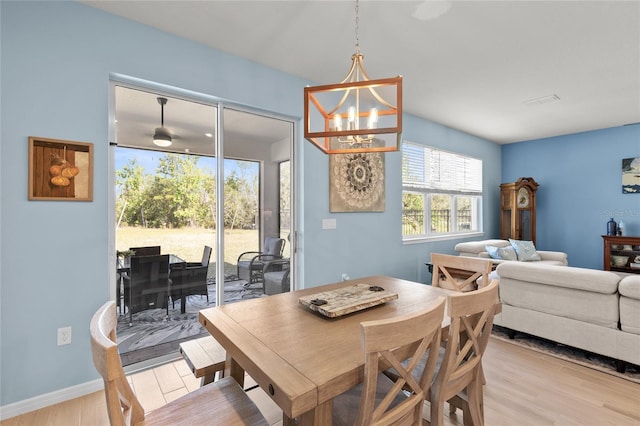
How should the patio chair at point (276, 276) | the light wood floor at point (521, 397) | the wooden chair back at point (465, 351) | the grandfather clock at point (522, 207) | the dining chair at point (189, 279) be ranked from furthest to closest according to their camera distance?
the grandfather clock at point (522, 207), the patio chair at point (276, 276), the dining chair at point (189, 279), the light wood floor at point (521, 397), the wooden chair back at point (465, 351)

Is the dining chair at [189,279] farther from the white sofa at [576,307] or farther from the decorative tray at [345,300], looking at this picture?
the white sofa at [576,307]

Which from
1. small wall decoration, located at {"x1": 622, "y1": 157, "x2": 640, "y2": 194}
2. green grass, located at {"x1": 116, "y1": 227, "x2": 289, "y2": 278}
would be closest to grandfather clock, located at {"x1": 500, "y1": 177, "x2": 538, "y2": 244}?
small wall decoration, located at {"x1": 622, "y1": 157, "x2": 640, "y2": 194}

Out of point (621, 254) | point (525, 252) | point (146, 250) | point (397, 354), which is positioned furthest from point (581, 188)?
point (146, 250)

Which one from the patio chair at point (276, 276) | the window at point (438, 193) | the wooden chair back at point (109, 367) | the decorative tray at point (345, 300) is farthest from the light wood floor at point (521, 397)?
the window at point (438, 193)

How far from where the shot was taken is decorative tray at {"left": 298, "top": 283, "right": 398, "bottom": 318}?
1460mm

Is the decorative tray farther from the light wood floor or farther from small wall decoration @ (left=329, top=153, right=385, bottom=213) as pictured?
small wall decoration @ (left=329, top=153, right=385, bottom=213)

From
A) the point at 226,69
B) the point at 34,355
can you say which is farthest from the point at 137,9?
the point at 34,355

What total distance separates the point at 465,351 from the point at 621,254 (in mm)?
5201

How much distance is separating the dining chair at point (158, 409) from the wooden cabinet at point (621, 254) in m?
5.89

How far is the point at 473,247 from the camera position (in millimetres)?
4566

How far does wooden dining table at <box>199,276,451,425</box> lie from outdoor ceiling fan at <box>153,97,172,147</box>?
1689 mm

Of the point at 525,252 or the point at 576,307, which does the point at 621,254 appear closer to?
the point at 525,252

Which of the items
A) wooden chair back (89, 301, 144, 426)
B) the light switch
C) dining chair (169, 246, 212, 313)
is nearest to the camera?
wooden chair back (89, 301, 144, 426)

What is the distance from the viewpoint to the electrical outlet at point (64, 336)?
200 centimetres
